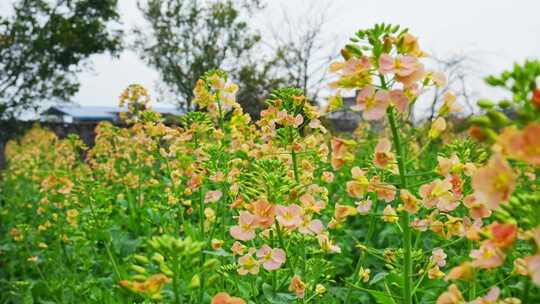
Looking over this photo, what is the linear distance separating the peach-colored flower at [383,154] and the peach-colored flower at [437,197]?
0.60ft

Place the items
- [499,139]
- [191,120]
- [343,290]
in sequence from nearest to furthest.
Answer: [499,139]
[191,120]
[343,290]

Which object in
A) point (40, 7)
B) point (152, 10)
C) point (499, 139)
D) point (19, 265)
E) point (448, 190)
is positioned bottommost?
point (19, 265)

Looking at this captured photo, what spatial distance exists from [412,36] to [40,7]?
18.9m

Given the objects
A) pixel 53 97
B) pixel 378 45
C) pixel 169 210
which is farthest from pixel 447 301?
pixel 53 97

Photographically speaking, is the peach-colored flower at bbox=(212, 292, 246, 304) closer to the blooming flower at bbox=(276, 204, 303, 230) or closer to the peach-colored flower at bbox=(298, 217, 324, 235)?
the blooming flower at bbox=(276, 204, 303, 230)

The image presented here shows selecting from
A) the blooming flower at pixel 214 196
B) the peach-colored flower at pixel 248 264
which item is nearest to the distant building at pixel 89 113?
the blooming flower at pixel 214 196

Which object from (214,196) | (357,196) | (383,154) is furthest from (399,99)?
(214,196)

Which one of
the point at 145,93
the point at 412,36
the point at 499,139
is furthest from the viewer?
the point at 145,93

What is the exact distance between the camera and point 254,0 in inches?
1043

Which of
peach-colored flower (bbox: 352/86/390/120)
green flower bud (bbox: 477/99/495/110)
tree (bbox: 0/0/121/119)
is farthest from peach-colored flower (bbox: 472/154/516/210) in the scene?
tree (bbox: 0/0/121/119)

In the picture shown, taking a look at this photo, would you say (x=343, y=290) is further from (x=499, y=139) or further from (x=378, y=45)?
(x=499, y=139)

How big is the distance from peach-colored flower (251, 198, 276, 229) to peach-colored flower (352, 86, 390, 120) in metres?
0.40

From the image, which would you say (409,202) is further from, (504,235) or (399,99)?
(504,235)

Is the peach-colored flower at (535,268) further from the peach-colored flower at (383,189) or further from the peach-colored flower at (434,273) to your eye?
the peach-colored flower at (434,273)
